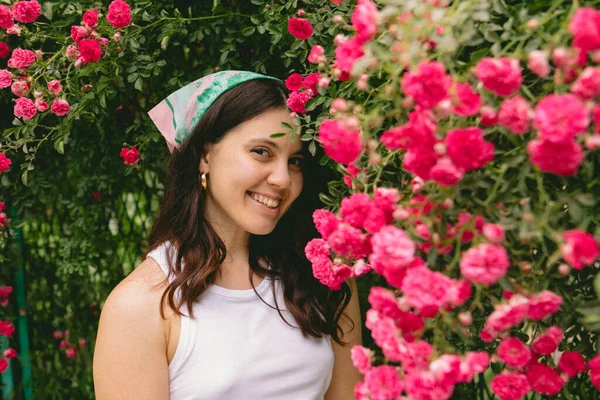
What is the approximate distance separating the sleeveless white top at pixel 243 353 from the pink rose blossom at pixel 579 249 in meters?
1.14

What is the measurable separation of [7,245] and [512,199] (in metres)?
2.46

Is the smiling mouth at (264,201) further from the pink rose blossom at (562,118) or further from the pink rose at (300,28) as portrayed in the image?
the pink rose blossom at (562,118)

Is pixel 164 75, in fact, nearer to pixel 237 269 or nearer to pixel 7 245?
pixel 237 269

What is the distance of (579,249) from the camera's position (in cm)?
82

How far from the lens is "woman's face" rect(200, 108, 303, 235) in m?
1.72

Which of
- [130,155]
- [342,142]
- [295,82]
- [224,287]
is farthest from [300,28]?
[130,155]

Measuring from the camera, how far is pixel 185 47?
2.38 meters

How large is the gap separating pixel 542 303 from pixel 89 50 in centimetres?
154

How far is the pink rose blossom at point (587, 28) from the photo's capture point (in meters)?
0.73

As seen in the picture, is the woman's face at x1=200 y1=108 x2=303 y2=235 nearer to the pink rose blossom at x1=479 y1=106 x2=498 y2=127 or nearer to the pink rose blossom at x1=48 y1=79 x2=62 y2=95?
the pink rose blossom at x1=48 y1=79 x2=62 y2=95

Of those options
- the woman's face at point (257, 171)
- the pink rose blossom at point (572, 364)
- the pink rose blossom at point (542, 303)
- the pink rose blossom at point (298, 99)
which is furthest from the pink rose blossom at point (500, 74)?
the woman's face at point (257, 171)

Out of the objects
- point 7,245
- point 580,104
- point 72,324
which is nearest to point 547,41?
point 580,104

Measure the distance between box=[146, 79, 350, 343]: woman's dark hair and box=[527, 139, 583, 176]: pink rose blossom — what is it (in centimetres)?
107

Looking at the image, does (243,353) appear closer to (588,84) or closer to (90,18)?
(90,18)
